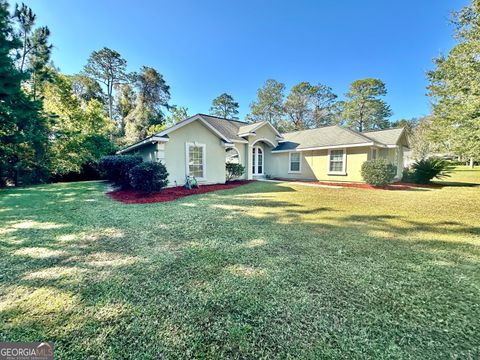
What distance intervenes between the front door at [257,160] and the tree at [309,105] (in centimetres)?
2138

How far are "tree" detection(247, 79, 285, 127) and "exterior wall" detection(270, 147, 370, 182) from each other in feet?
72.5

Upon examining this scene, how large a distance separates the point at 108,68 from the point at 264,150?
27.3m

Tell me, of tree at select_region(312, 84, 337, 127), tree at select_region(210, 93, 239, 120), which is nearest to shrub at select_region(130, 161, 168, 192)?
tree at select_region(210, 93, 239, 120)

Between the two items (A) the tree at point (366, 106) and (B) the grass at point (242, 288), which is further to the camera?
(A) the tree at point (366, 106)

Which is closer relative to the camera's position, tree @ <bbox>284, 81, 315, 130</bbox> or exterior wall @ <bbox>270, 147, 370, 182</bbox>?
exterior wall @ <bbox>270, 147, 370, 182</bbox>

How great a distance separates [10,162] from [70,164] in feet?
11.0

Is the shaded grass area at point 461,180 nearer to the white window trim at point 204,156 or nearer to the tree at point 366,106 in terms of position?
the white window trim at point 204,156

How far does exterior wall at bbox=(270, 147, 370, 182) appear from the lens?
13.6 metres

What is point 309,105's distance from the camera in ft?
118

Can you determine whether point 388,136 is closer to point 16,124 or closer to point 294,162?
point 294,162

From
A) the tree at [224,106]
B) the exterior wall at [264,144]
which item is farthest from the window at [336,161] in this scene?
the tree at [224,106]

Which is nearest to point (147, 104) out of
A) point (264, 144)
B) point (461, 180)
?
point (264, 144)

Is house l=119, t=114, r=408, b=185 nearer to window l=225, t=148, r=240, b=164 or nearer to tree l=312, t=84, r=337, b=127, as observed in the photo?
window l=225, t=148, r=240, b=164

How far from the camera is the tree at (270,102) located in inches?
1437
